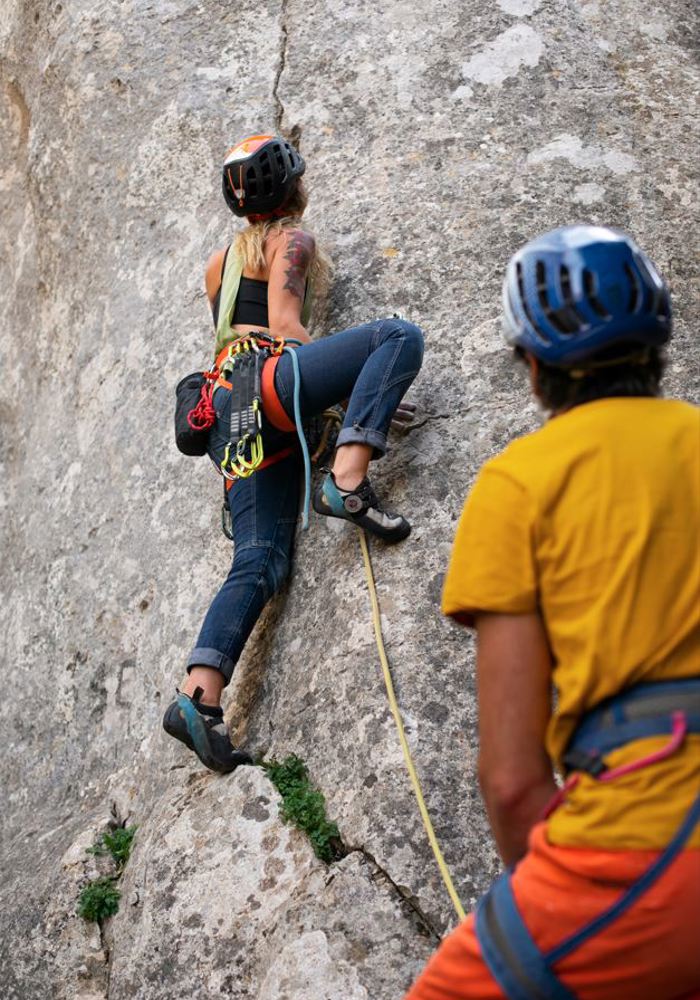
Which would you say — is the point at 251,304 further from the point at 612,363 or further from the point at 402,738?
the point at 612,363

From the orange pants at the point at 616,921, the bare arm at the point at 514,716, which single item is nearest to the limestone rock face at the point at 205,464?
the bare arm at the point at 514,716

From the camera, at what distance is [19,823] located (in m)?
5.58

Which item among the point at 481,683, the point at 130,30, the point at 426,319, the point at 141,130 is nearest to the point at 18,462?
the point at 141,130

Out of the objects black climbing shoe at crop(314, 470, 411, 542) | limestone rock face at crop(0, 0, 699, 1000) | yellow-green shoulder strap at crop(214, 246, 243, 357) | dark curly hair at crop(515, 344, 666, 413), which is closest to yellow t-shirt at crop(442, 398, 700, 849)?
dark curly hair at crop(515, 344, 666, 413)

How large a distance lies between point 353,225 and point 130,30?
2346 millimetres

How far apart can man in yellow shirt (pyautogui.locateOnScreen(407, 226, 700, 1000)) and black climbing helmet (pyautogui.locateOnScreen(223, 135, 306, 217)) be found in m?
2.95

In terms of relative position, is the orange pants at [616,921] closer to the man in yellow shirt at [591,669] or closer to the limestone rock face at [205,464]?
the man in yellow shirt at [591,669]

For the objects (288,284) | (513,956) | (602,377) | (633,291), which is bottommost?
(288,284)

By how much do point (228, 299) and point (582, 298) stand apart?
2.93 metres

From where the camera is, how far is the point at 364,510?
4.38m

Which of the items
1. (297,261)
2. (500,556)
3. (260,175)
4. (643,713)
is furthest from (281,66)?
(643,713)

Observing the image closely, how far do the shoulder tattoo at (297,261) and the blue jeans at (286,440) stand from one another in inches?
13.1

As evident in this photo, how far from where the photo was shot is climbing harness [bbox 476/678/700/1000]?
200 cm

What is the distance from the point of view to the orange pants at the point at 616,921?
1968 mm
